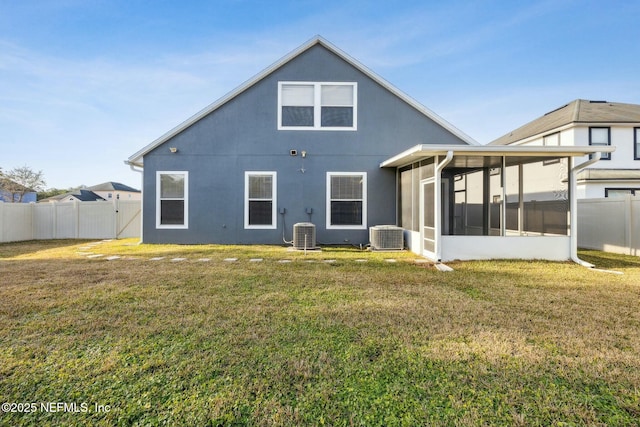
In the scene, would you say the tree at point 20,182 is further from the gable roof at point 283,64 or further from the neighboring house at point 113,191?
the gable roof at point 283,64

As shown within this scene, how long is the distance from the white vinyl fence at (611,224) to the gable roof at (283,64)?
438cm

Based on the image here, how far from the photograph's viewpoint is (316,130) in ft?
31.3

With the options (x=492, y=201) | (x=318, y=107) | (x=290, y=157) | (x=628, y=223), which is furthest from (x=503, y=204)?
(x=290, y=157)

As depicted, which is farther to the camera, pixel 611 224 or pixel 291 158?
pixel 291 158

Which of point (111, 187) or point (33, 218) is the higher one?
point (111, 187)

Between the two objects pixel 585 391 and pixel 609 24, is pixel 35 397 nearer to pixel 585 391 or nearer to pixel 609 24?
pixel 585 391

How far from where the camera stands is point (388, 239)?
861 centimetres

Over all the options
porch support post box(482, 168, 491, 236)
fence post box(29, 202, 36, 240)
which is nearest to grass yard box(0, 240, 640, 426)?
porch support post box(482, 168, 491, 236)

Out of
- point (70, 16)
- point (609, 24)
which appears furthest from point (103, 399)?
point (609, 24)

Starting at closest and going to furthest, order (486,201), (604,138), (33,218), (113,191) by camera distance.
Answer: (486,201)
(33,218)
(604,138)
(113,191)

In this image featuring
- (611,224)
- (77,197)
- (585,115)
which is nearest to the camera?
(611,224)

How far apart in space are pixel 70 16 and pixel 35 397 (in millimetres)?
11900

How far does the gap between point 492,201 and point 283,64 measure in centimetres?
738

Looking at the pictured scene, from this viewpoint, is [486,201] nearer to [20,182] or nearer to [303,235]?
[303,235]
